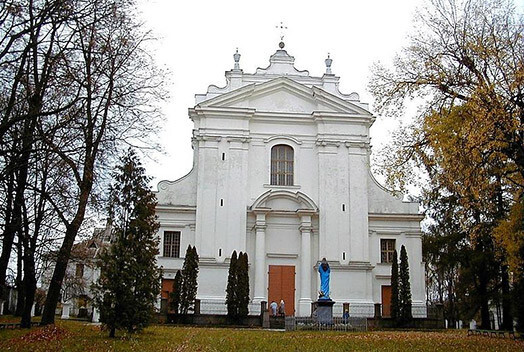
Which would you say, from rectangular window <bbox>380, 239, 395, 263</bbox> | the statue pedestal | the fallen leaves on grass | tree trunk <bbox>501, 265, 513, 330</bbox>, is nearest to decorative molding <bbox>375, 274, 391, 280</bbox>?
rectangular window <bbox>380, 239, 395, 263</bbox>

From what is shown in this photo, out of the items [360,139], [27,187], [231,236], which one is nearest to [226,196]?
[231,236]

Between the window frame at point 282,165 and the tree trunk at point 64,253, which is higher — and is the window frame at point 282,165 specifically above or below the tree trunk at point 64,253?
above

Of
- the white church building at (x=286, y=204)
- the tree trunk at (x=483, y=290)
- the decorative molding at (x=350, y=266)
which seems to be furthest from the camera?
the tree trunk at (x=483, y=290)

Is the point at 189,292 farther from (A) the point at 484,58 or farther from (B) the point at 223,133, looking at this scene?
(A) the point at 484,58

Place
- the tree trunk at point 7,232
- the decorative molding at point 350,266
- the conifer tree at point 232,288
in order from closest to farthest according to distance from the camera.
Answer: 1. the tree trunk at point 7,232
2. the conifer tree at point 232,288
3. the decorative molding at point 350,266

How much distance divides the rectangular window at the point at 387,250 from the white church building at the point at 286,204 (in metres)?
0.06

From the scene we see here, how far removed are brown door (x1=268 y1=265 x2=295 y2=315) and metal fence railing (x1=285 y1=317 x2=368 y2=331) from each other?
8093 millimetres

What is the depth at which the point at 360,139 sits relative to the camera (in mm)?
36000

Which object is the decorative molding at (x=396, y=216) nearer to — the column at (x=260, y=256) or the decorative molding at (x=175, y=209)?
the column at (x=260, y=256)

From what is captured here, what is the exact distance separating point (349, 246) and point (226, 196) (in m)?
7.43

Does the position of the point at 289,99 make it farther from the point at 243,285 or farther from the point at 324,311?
the point at 324,311

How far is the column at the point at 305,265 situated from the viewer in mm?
33125

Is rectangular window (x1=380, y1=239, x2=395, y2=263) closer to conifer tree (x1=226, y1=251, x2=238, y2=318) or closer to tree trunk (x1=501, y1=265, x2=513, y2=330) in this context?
tree trunk (x1=501, y1=265, x2=513, y2=330)

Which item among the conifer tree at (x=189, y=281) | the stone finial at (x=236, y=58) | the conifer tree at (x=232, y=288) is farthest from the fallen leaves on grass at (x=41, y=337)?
the stone finial at (x=236, y=58)
